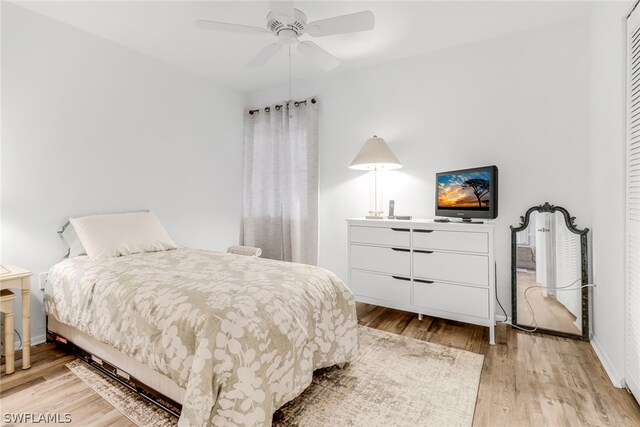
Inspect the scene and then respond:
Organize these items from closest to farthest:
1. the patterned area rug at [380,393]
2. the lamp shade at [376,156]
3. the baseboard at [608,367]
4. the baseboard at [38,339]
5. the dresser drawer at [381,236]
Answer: the patterned area rug at [380,393] < the baseboard at [608,367] < the baseboard at [38,339] < the dresser drawer at [381,236] < the lamp shade at [376,156]

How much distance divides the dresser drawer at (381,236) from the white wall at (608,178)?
1.31 meters

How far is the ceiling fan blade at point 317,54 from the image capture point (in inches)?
87.7

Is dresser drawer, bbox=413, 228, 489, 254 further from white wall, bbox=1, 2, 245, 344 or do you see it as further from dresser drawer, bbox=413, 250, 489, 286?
white wall, bbox=1, 2, 245, 344

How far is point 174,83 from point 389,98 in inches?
90.5

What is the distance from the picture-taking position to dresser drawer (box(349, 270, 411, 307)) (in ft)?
9.04

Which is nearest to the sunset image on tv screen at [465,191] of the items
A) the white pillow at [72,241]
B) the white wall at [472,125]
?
the white wall at [472,125]

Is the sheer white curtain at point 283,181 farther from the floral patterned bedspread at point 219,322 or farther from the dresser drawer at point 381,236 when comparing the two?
the floral patterned bedspread at point 219,322

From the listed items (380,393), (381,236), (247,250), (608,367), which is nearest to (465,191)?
(381,236)

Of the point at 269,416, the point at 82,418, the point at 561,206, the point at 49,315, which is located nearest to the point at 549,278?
the point at 561,206

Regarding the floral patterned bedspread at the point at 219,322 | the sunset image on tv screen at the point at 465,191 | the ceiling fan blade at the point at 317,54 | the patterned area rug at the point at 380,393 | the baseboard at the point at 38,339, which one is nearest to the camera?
the floral patterned bedspread at the point at 219,322

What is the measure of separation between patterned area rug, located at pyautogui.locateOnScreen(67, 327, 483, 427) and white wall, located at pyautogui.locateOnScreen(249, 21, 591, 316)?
1.19m

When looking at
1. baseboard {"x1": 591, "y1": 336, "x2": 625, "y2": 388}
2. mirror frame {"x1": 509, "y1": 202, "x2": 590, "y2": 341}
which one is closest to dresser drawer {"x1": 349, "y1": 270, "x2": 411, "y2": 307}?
mirror frame {"x1": 509, "y1": 202, "x2": 590, "y2": 341}

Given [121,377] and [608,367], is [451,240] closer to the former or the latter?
[608,367]
